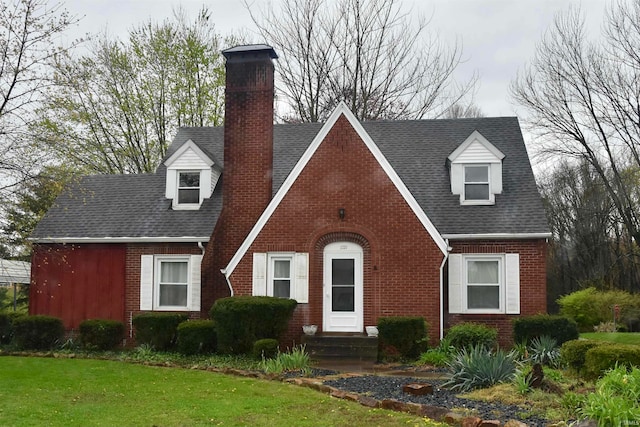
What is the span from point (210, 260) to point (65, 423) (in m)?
10.5

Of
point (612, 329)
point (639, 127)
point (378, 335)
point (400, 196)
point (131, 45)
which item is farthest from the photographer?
point (131, 45)

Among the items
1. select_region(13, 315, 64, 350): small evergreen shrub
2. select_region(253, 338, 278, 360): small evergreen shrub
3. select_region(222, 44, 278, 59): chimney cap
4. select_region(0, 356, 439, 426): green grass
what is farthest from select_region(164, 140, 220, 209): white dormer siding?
select_region(0, 356, 439, 426): green grass

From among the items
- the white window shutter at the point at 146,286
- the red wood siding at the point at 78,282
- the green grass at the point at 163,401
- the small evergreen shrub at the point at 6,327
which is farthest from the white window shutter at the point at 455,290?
the small evergreen shrub at the point at 6,327

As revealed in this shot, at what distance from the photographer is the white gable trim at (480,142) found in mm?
19688

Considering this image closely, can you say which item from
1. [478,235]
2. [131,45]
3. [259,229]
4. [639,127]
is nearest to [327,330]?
[259,229]

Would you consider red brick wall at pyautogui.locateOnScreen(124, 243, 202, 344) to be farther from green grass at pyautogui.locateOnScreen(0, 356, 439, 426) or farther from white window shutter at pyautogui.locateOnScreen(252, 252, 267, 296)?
green grass at pyautogui.locateOnScreen(0, 356, 439, 426)

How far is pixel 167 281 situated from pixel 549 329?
10.7 meters

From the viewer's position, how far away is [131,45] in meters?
33.6

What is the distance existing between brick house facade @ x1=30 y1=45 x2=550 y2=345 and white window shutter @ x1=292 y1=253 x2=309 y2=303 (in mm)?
30

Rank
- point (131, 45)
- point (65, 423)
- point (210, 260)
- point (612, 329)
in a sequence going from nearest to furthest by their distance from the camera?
point (65, 423) < point (210, 260) < point (612, 329) < point (131, 45)

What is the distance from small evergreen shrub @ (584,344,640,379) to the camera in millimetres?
11141

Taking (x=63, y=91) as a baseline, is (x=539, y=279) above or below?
below

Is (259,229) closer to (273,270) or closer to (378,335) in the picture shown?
(273,270)

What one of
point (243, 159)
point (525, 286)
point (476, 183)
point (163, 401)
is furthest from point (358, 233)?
point (163, 401)
